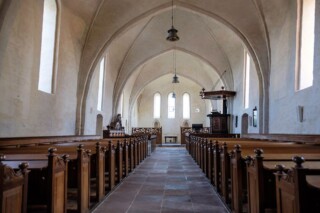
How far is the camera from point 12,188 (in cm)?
216

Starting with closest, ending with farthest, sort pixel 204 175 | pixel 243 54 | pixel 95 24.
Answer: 1. pixel 204 175
2. pixel 95 24
3. pixel 243 54

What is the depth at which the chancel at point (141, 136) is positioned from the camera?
9.69ft

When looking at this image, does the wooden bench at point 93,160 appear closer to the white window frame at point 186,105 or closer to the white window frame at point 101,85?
the white window frame at point 101,85

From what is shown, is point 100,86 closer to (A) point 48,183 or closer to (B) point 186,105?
(A) point 48,183

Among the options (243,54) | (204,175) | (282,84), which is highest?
(243,54)

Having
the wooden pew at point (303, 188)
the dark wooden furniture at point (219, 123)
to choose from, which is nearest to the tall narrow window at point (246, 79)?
the dark wooden furniture at point (219, 123)

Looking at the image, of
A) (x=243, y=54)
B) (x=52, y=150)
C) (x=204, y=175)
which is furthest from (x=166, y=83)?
(x=52, y=150)

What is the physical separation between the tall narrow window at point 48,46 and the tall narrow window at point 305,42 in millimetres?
7177

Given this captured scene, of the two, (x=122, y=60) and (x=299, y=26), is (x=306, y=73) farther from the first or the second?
(x=122, y=60)

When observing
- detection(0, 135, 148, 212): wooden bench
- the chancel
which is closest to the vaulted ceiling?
the chancel

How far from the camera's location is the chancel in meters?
2.95

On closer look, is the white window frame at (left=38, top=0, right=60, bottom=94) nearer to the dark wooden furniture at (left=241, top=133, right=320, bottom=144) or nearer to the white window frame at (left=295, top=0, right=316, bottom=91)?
the dark wooden furniture at (left=241, top=133, right=320, bottom=144)

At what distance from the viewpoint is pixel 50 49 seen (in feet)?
30.1

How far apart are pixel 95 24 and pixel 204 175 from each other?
23.9 feet
